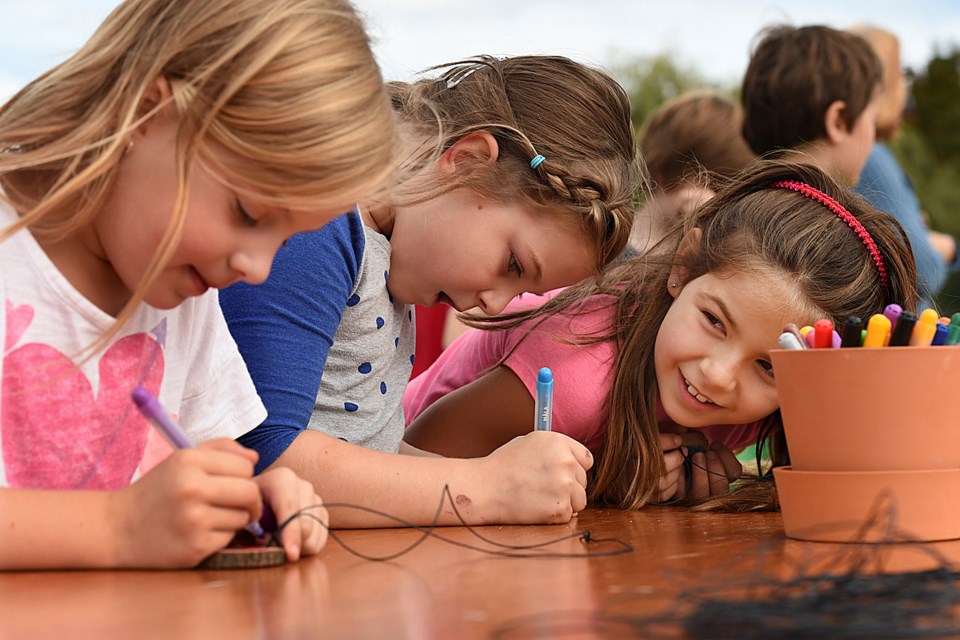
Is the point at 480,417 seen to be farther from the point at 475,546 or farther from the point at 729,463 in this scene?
the point at 475,546

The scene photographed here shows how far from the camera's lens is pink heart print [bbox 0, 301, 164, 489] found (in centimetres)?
96

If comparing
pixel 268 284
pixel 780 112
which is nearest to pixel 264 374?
pixel 268 284

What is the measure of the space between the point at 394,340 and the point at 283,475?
603 mm

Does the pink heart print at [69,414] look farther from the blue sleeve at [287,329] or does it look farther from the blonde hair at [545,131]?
the blonde hair at [545,131]

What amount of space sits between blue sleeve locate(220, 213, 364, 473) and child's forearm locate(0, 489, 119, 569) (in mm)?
341

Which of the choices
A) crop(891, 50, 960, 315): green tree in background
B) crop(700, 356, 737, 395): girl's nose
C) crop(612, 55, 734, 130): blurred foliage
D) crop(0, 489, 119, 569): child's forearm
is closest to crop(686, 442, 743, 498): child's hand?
crop(700, 356, 737, 395): girl's nose

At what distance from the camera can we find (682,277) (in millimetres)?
1500

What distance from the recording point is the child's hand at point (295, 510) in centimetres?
83

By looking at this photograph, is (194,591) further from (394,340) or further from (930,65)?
(930,65)

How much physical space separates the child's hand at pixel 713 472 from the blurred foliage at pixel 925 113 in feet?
21.0

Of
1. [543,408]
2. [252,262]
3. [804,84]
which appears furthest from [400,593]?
[804,84]

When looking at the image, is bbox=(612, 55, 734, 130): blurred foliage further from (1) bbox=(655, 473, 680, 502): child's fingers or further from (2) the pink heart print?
(2) the pink heart print

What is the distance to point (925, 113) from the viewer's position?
10.6 m

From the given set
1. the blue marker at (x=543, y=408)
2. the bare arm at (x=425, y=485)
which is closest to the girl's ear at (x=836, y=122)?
the blue marker at (x=543, y=408)
